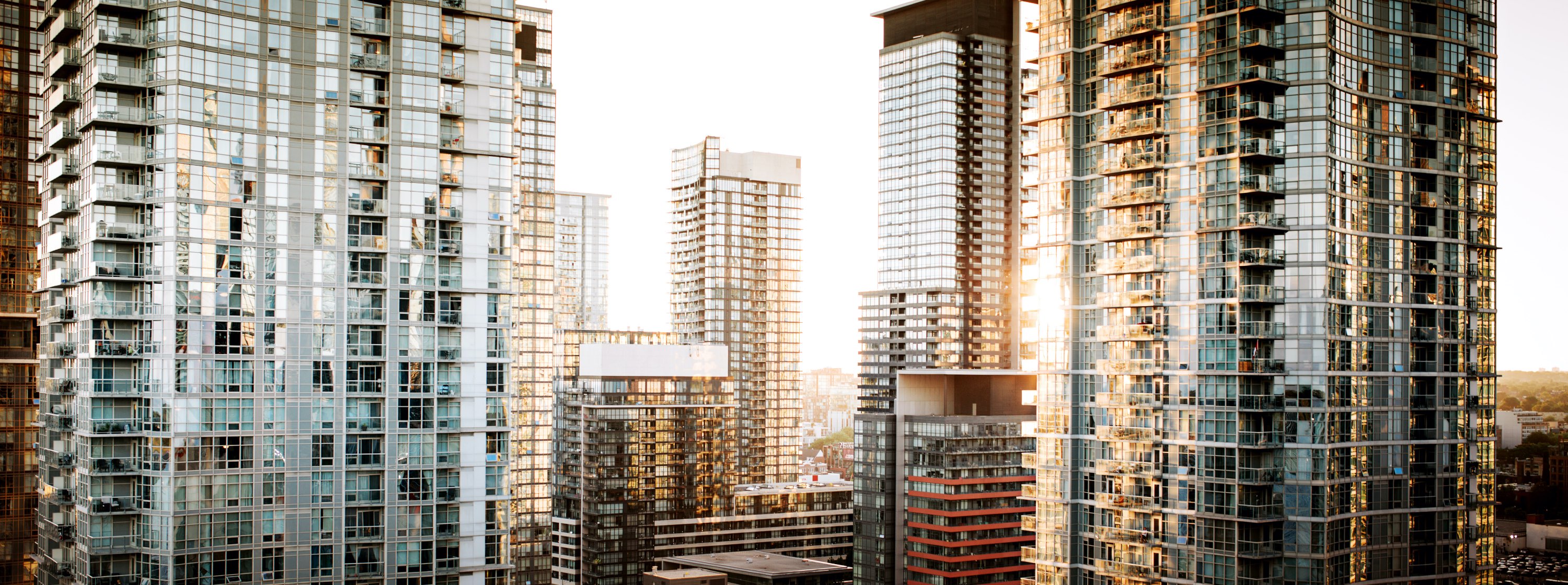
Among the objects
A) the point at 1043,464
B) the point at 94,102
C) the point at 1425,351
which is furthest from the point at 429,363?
the point at 1425,351

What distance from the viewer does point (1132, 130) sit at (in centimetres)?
7950

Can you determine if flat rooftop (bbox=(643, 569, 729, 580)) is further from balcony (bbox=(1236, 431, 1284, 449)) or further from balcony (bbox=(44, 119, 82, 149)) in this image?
balcony (bbox=(44, 119, 82, 149))

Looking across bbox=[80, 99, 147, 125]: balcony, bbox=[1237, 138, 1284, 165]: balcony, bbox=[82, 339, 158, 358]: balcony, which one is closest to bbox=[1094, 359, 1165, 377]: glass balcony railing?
bbox=[1237, 138, 1284, 165]: balcony

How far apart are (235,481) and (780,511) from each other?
424ft

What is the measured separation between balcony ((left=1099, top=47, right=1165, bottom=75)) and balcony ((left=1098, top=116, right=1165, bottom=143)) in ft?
10.8

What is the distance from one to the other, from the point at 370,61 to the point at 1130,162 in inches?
1916

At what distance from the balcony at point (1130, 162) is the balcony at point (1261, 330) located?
37.0ft

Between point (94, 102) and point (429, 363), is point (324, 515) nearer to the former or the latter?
point (429, 363)

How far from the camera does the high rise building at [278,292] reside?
7181 centimetres

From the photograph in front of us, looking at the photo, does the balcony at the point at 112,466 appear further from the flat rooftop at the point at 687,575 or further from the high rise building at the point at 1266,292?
the flat rooftop at the point at 687,575

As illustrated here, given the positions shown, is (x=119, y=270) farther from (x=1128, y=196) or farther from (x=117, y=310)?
(x=1128, y=196)

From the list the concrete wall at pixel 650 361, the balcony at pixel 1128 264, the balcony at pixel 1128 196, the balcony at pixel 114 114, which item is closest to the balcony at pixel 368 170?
the balcony at pixel 114 114

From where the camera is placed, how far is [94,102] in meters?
71.8

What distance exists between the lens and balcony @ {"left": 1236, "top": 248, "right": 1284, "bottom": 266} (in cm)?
7438
